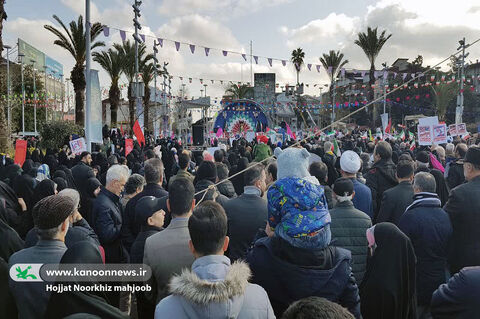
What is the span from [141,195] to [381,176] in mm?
3808

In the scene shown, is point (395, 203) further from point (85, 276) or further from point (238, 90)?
point (238, 90)

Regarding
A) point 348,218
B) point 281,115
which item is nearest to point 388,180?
point 348,218

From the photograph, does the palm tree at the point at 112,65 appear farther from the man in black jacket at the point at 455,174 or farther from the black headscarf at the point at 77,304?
the black headscarf at the point at 77,304

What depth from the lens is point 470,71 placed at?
63781 mm

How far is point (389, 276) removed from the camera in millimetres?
2840

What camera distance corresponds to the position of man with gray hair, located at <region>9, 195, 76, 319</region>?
104 inches

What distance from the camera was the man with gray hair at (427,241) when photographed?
3.81 metres

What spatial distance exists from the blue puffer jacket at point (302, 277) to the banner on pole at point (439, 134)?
9.18 metres

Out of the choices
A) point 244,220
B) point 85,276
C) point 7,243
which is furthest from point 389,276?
point 7,243

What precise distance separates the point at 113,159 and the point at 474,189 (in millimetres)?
7455

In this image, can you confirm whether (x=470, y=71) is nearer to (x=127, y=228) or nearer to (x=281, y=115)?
(x=281, y=115)

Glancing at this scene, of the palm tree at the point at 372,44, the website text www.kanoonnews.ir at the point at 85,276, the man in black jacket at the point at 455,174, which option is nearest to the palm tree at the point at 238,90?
the palm tree at the point at 372,44

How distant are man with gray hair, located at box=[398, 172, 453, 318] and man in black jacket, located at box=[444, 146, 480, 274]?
19 centimetres

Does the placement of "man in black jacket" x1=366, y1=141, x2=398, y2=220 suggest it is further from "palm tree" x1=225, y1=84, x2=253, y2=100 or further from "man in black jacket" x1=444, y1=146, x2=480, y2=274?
"palm tree" x1=225, y1=84, x2=253, y2=100
